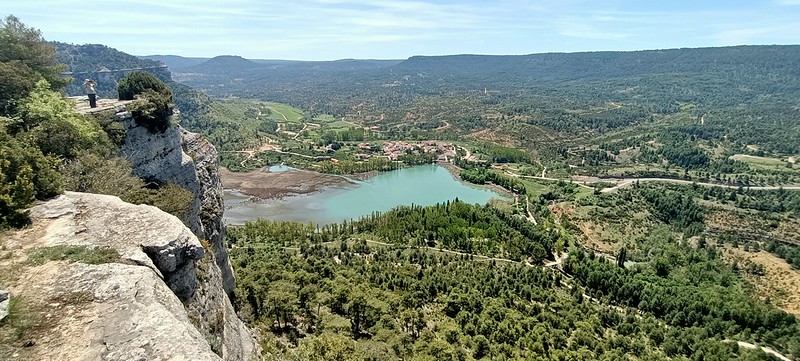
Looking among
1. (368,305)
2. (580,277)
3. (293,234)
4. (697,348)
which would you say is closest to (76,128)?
(368,305)

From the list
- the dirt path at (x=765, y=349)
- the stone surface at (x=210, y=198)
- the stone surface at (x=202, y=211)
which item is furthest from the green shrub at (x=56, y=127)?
the dirt path at (x=765, y=349)

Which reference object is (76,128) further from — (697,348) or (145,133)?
(697,348)

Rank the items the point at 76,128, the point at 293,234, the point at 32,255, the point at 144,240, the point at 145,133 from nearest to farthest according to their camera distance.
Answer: the point at 32,255 → the point at 144,240 → the point at 76,128 → the point at 145,133 → the point at 293,234

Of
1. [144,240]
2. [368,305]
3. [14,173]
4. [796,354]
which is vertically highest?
[14,173]

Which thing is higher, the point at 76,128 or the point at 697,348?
the point at 76,128

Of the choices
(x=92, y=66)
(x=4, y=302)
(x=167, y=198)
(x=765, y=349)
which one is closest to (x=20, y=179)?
(x=4, y=302)

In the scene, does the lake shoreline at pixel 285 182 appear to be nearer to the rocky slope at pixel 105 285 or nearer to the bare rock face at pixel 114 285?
the rocky slope at pixel 105 285
